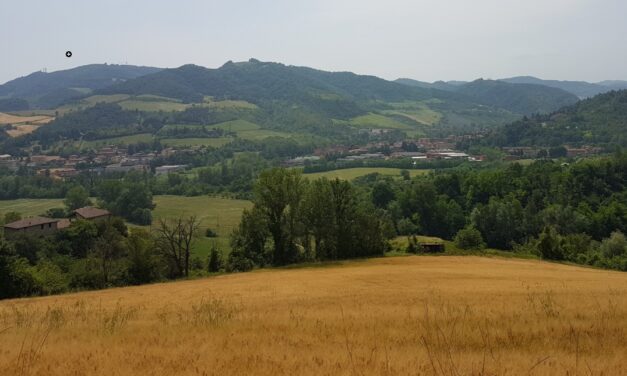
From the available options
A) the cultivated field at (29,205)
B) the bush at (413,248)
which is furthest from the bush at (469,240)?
the cultivated field at (29,205)

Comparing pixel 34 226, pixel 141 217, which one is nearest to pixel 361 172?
pixel 141 217

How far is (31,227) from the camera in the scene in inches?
3125

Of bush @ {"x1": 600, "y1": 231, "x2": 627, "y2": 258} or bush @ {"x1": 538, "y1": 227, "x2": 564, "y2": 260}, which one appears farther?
bush @ {"x1": 600, "y1": 231, "x2": 627, "y2": 258}

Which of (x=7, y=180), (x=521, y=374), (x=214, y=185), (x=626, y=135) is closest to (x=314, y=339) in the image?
(x=521, y=374)

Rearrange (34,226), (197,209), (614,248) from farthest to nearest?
(197,209), (34,226), (614,248)

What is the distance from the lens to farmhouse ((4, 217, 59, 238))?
7677 centimetres

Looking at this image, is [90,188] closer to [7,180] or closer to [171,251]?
[7,180]

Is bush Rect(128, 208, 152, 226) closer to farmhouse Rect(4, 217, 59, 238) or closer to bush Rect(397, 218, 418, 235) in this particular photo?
farmhouse Rect(4, 217, 59, 238)

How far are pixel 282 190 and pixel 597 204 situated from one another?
255ft

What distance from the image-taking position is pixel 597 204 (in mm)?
98688

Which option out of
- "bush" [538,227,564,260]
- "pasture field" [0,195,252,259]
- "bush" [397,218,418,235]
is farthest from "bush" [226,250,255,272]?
"bush" [397,218,418,235]

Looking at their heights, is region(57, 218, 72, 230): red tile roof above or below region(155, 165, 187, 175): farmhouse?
above

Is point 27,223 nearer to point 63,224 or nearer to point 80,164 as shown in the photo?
point 63,224

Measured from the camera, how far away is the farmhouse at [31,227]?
7677cm
